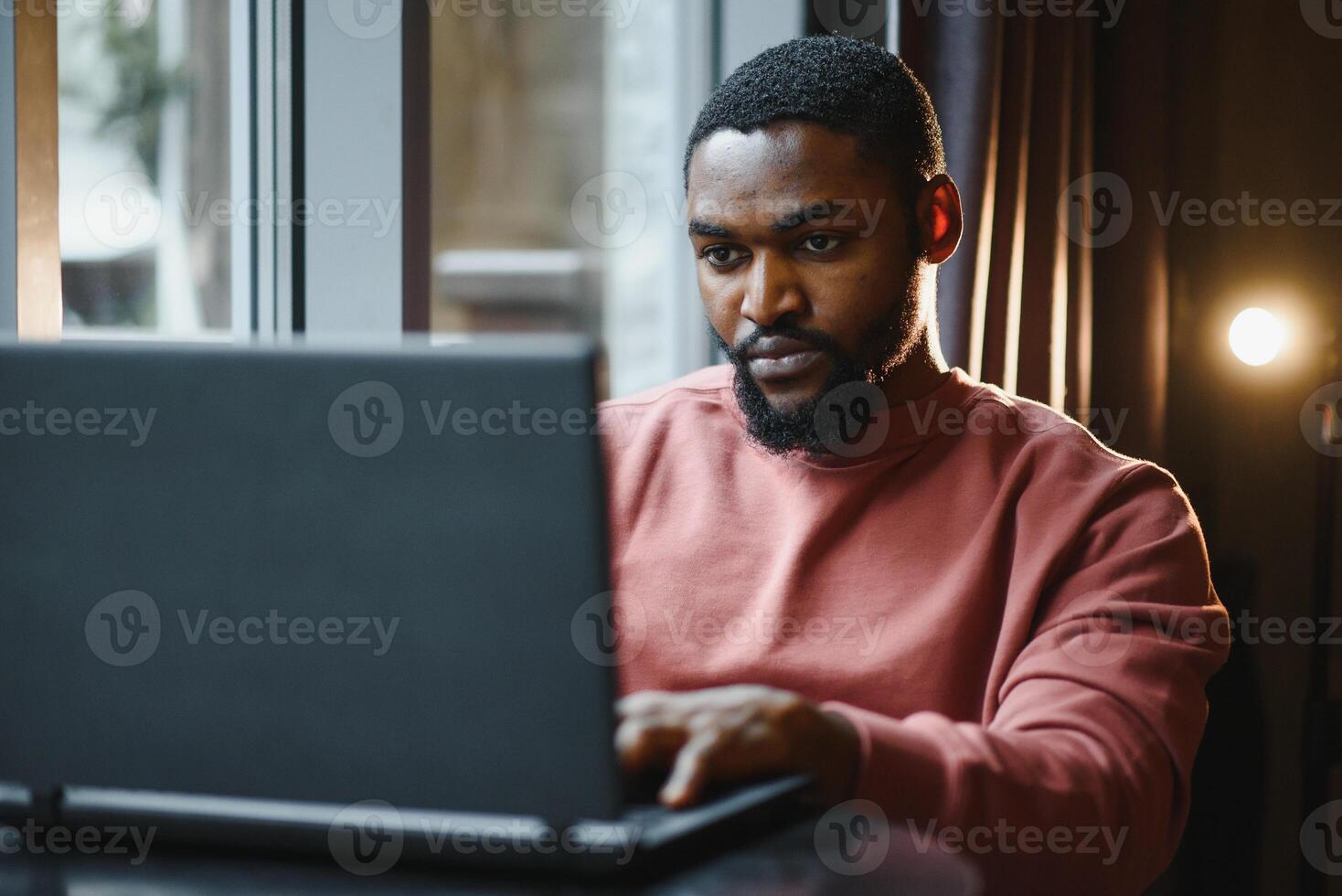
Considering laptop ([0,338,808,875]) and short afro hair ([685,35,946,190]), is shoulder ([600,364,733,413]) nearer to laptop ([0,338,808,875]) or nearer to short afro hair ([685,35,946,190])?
short afro hair ([685,35,946,190])

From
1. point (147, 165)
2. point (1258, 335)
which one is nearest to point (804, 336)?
point (147, 165)

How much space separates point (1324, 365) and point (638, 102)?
435cm

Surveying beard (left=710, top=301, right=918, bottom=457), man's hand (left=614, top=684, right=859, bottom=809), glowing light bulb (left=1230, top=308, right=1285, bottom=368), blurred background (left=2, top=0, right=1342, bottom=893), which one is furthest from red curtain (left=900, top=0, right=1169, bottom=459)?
man's hand (left=614, top=684, right=859, bottom=809)

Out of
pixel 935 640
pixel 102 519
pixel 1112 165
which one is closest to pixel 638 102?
pixel 1112 165

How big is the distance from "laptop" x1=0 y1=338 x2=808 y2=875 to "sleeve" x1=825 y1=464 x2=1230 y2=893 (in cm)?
23

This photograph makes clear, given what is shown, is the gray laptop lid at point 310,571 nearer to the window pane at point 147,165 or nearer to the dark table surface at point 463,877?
the dark table surface at point 463,877

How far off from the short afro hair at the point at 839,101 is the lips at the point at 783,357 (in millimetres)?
202

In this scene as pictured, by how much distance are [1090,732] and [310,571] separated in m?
0.63

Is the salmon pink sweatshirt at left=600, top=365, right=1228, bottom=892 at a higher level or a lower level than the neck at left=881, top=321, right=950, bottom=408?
lower

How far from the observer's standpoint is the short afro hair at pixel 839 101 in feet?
3.99

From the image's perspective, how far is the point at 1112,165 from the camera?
6.40ft

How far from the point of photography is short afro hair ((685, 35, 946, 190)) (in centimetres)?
122

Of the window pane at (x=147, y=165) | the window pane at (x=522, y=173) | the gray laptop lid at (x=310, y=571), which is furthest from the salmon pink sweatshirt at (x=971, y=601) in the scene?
the window pane at (x=522, y=173)

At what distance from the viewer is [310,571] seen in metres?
0.56
